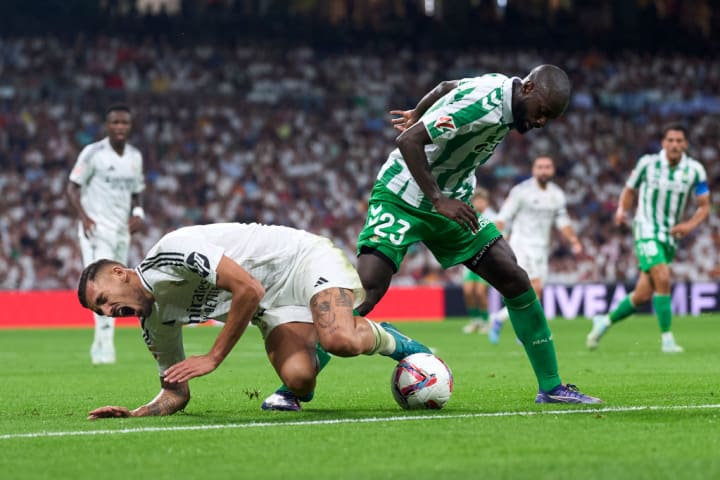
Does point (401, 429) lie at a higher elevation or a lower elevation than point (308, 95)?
lower

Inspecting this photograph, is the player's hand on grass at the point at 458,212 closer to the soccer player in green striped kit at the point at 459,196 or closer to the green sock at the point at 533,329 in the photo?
the soccer player in green striped kit at the point at 459,196

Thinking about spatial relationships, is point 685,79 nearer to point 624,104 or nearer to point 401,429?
point 624,104

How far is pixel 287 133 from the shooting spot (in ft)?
95.7

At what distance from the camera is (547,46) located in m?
33.2

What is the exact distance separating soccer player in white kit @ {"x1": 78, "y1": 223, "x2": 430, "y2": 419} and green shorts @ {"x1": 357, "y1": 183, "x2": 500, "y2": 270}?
0.35 m

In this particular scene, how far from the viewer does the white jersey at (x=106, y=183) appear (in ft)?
41.2

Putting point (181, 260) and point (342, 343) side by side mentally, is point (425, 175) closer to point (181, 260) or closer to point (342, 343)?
point (342, 343)

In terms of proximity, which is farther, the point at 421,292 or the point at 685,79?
the point at 685,79

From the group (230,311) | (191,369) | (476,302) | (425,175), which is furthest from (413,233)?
(476,302)

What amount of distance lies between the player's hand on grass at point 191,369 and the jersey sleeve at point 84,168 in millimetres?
6818

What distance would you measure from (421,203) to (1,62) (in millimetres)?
22741

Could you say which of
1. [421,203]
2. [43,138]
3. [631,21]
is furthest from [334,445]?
[631,21]

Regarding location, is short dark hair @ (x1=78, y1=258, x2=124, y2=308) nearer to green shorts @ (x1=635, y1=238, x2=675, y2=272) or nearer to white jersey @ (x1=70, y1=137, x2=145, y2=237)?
white jersey @ (x1=70, y1=137, x2=145, y2=237)

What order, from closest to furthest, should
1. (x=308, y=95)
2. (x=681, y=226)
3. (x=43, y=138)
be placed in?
(x=681, y=226), (x=43, y=138), (x=308, y=95)
